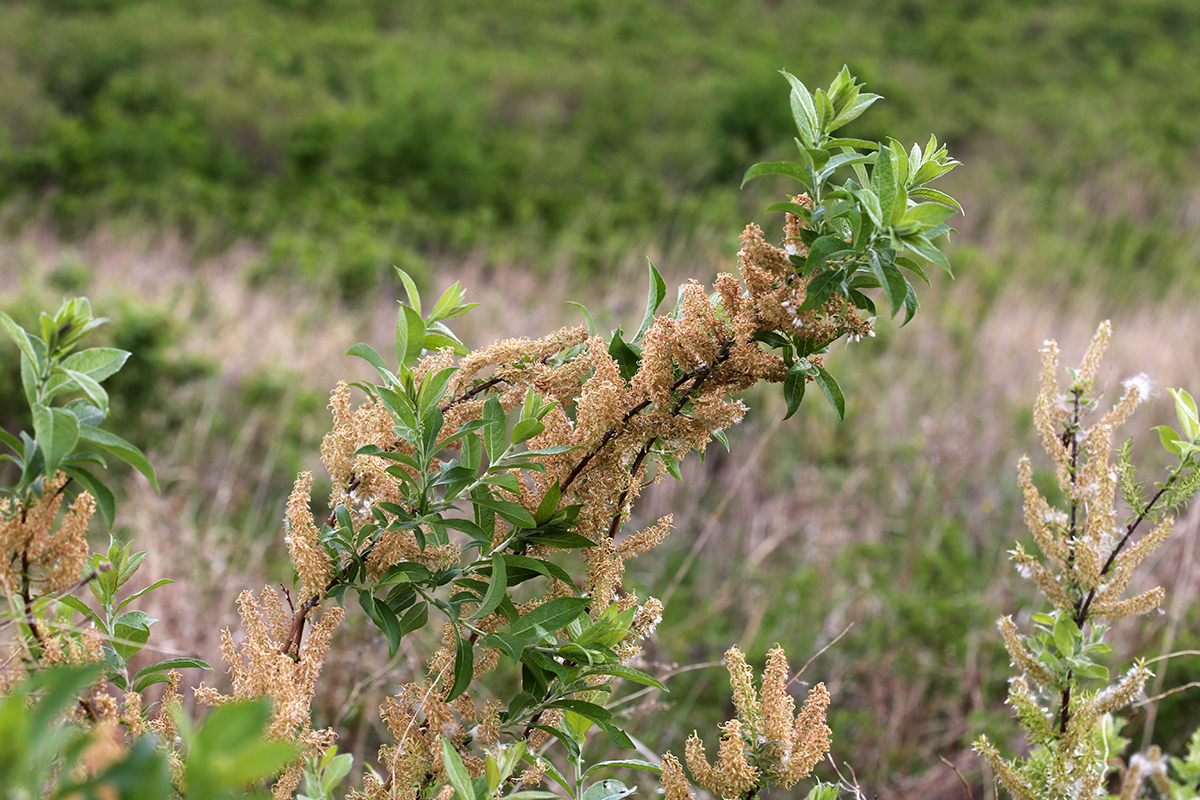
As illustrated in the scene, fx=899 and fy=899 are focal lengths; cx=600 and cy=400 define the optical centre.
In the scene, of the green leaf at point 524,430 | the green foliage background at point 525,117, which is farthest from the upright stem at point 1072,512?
the green foliage background at point 525,117

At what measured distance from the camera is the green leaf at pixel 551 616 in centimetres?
66

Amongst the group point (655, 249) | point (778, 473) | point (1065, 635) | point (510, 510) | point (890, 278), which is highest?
point (890, 278)

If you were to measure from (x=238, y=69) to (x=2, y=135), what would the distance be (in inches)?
137

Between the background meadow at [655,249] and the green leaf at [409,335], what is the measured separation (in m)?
0.62

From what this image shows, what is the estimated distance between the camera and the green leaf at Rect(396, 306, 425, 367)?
70 cm

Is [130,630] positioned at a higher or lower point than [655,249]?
higher

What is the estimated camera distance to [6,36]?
1222 cm

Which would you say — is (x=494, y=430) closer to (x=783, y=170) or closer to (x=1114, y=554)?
(x=783, y=170)

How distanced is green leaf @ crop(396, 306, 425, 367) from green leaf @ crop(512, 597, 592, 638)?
22 cm

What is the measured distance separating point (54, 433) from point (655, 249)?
5800 millimetres

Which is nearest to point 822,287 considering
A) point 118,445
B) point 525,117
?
point 118,445

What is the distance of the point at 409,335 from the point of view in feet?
2.33

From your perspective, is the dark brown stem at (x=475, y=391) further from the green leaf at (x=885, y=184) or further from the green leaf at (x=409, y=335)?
the green leaf at (x=885, y=184)

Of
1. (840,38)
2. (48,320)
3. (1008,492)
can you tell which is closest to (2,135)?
(1008,492)
